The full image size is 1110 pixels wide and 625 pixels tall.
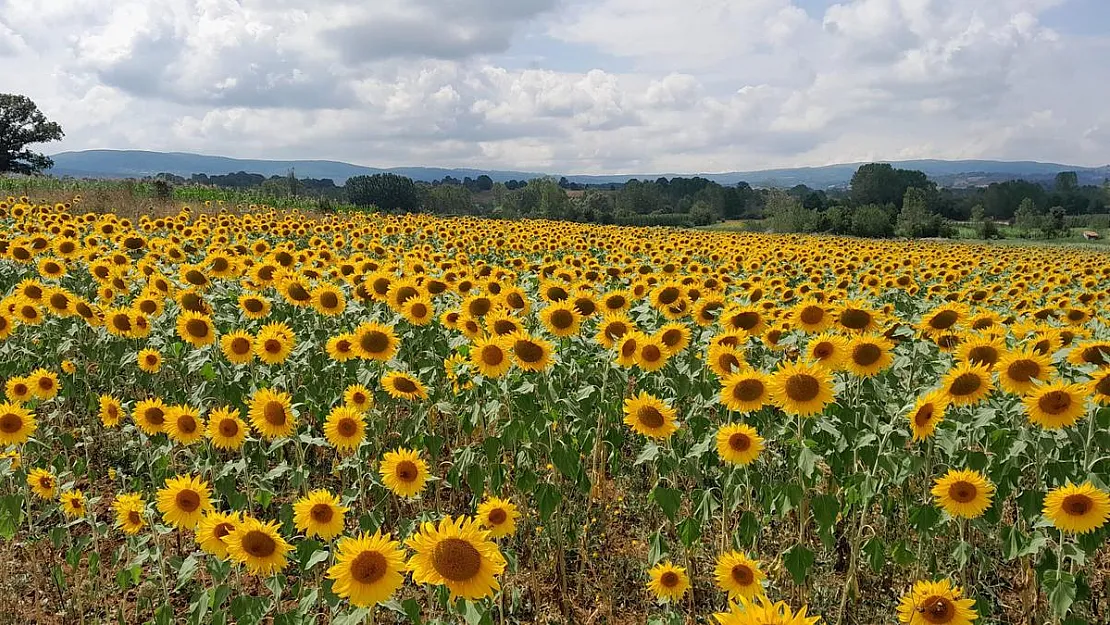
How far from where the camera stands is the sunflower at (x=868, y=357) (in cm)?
386

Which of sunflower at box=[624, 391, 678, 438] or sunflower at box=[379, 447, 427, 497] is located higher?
sunflower at box=[624, 391, 678, 438]

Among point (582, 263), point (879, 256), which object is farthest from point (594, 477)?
point (879, 256)

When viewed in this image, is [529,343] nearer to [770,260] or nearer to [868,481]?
[868,481]

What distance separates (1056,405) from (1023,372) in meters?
0.26

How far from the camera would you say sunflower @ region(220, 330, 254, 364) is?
4918mm

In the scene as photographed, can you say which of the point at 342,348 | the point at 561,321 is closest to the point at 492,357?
the point at 561,321

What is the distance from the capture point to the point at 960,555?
334cm

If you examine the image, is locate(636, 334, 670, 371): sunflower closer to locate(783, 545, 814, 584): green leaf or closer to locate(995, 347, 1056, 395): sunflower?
locate(783, 545, 814, 584): green leaf

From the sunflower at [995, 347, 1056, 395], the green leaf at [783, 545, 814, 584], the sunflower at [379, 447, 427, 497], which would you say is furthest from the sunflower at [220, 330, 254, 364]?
the sunflower at [995, 347, 1056, 395]

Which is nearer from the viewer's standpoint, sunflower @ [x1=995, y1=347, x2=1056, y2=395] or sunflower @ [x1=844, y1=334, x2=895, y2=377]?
sunflower @ [x1=995, y1=347, x2=1056, y2=395]

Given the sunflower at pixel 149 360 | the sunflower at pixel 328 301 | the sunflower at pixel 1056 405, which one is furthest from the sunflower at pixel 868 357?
the sunflower at pixel 149 360

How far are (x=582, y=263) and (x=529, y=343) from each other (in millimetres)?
6619

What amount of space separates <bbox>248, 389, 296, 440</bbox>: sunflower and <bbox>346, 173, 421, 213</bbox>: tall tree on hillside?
72648 millimetres

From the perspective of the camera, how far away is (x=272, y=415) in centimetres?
391
